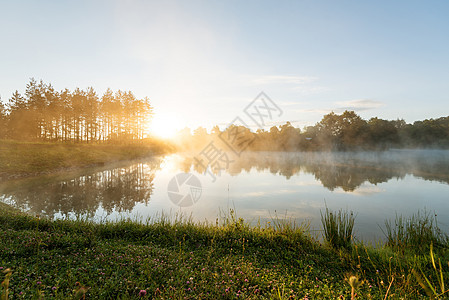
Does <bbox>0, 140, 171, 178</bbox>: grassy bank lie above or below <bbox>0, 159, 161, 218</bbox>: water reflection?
above

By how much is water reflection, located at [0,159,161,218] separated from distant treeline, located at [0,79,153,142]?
28.4 meters

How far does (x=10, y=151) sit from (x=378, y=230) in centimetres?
2857

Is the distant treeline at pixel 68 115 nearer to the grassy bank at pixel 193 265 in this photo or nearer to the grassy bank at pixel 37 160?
the grassy bank at pixel 37 160

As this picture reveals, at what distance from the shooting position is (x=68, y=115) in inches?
1592

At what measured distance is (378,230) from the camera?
26.0 ft

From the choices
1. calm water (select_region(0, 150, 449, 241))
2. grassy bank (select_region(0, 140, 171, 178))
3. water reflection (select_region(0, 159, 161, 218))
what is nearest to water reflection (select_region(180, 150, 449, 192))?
calm water (select_region(0, 150, 449, 241))

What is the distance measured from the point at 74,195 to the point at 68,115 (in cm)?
3535

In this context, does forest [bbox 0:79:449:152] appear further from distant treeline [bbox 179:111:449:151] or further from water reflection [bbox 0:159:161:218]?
water reflection [bbox 0:159:161:218]

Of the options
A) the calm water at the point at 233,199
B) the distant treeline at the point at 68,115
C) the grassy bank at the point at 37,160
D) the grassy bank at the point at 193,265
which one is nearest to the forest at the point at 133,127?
the distant treeline at the point at 68,115

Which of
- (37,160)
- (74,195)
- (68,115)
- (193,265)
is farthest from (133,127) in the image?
(193,265)

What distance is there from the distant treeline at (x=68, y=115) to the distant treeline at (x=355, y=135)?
2501 cm

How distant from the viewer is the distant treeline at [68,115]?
124ft

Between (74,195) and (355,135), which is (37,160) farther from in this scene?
(355,135)

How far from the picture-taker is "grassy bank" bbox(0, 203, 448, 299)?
352 cm
